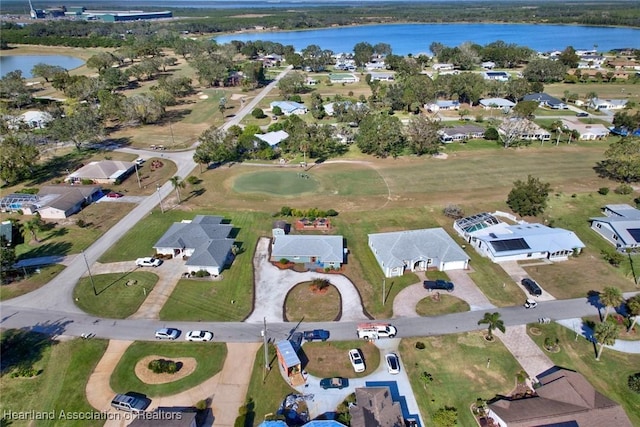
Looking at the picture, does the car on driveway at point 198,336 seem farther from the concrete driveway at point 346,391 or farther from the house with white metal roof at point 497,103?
the house with white metal roof at point 497,103

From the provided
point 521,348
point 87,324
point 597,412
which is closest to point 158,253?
point 87,324

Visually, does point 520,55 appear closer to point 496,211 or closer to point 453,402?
point 496,211

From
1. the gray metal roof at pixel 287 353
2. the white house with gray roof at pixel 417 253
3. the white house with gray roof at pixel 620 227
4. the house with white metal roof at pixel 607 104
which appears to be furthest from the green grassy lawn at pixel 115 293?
the house with white metal roof at pixel 607 104

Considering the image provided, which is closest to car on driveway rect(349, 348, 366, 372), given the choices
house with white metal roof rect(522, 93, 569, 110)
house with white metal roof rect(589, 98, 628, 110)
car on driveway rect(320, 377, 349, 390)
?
car on driveway rect(320, 377, 349, 390)

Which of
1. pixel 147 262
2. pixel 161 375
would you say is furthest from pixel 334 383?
pixel 147 262

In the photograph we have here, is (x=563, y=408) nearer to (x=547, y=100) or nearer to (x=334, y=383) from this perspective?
(x=334, y=383)

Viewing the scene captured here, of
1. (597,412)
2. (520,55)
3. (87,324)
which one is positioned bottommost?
(87,324)
